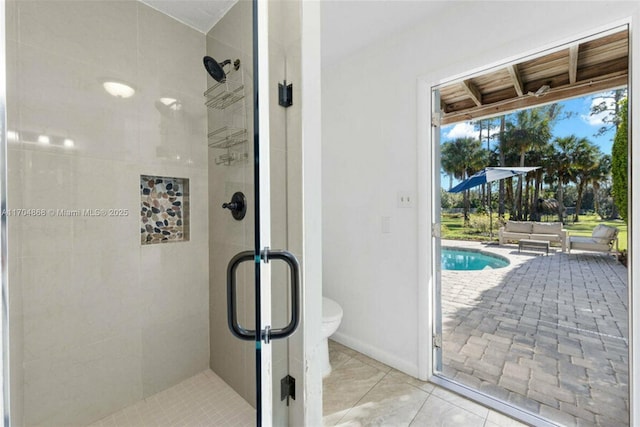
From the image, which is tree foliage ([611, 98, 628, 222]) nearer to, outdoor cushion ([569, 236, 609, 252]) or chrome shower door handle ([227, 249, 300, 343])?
outdoor cushion ([569, 236, 609, 252])

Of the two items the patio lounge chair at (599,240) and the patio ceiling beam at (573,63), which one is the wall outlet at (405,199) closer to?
the patio lounge chair at (599,240)

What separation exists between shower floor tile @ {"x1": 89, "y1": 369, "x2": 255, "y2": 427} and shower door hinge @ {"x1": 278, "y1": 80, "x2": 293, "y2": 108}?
4.48ft

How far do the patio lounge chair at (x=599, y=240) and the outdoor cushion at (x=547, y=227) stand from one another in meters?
0.08

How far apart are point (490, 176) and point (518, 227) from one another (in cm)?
37

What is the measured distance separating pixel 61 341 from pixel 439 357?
86.6 inches

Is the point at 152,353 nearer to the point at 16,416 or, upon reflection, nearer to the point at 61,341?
the point at 61,341

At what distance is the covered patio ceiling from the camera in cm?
145

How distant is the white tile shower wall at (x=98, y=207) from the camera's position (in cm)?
117

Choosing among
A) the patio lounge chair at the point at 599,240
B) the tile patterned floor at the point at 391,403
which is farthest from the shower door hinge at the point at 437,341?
the patio lounge chair at the point at 599,240

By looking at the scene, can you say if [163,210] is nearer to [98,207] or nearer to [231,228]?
[98,207]

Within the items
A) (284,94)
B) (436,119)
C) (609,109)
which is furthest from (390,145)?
(609,109)

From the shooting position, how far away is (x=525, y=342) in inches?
74.4

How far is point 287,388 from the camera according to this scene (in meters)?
1.31

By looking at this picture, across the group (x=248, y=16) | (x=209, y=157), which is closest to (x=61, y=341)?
(x=209, y=157)
